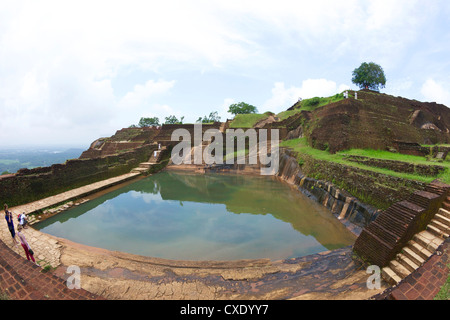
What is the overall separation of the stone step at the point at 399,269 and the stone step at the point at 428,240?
2.34 feet

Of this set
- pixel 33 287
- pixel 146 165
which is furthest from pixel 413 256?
pixel 146 165

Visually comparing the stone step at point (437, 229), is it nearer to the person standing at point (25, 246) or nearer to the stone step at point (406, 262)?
the stone step at point (406, 262)

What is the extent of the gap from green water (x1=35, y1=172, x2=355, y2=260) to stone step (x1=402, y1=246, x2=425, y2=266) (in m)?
1.97

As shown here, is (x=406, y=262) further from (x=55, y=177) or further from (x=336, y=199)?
(x=55, y=177)

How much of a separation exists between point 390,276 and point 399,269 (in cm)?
27

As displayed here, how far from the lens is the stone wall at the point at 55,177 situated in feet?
29.3

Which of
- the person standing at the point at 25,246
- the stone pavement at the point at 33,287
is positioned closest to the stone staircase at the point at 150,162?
the person standing at the point at 25,246

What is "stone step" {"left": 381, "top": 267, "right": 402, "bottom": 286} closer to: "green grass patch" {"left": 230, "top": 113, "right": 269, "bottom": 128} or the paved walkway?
the paved walkway

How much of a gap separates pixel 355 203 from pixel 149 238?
7.83 m

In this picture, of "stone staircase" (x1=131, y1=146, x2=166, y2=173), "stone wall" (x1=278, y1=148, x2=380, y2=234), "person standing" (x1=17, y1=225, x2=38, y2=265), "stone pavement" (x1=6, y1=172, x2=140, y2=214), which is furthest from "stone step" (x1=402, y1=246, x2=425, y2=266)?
"stone staircase" (x1=131, y1=146, x2=166, y2=173)

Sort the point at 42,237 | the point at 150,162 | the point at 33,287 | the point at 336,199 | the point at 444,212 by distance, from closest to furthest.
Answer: the point at 33,287
the point at 444,212
the point at 42,237
the point at 336,199
the point at 150,162

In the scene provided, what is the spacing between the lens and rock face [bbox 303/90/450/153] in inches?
480

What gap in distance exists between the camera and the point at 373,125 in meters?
13.2
